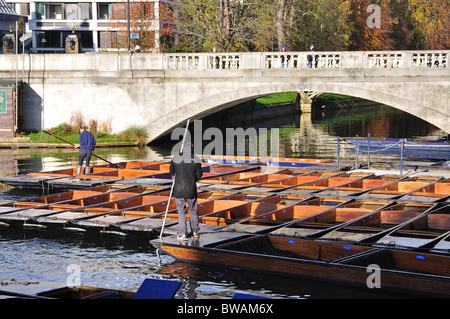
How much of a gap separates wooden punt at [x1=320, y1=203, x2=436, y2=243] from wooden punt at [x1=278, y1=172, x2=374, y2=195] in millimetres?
2755

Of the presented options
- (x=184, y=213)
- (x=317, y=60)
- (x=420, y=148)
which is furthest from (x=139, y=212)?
(x=317, y=60)

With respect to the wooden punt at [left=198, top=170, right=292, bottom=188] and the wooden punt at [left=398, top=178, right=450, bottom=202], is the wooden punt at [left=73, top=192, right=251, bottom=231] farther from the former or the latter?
the wooden punt at [left=398, top=178, right=450, bottom=202]

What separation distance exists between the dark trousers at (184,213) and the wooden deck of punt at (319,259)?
0.24m

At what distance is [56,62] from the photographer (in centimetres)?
3341

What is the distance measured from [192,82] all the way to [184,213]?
1891 cm

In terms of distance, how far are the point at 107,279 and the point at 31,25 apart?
53.4 m

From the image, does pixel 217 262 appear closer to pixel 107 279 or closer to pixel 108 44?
pixel 107 279

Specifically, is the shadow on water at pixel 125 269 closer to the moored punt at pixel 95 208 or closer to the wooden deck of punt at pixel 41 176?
the moored punt at pixel 95 208

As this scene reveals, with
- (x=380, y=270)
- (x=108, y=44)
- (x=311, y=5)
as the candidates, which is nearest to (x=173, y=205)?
(x=380, y=270)

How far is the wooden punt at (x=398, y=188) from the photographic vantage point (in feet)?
60.2

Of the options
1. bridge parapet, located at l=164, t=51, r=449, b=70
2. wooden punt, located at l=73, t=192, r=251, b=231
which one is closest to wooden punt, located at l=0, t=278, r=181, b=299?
wooden punt, located at l=73, t=192, r=251, b=231

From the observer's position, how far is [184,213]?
13.4 meters

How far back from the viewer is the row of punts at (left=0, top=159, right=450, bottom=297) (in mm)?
12320

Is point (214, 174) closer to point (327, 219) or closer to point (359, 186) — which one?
point (359, 186)
